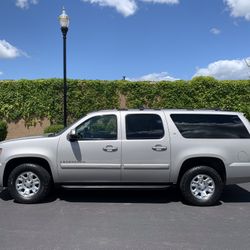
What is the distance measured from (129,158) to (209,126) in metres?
1.61

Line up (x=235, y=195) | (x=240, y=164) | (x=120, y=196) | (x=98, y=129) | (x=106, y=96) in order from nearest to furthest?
1. (x=240, y=164)
2. (x=98, y=129)
3. (x=120, y=196)
4. (x=235, y=195)
5. (x=106, y=96)

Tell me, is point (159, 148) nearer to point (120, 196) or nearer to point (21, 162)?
point (120, 196)

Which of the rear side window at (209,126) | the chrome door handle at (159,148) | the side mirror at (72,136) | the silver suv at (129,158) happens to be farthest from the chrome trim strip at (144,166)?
the side mirror at (72,136)

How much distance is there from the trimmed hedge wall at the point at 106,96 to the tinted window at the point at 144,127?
1253 centimetres

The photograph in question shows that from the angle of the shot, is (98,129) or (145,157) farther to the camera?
(98,129)

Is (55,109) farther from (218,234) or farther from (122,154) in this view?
(218,234)

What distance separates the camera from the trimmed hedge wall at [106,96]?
68.8 feet

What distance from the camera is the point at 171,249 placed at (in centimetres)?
580

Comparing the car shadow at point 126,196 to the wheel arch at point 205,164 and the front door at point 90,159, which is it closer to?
the wheel arch at point 205,164

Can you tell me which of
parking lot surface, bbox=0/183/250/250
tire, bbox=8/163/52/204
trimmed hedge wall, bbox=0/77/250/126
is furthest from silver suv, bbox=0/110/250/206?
trimmed hedge wall, bbox=0/77/250/126

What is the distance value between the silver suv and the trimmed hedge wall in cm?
1255

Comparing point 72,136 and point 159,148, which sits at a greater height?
point 72,136

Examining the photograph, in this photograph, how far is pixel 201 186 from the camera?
8539 millimetres

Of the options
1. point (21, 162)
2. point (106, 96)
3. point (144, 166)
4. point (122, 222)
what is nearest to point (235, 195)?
point (144, 166)
